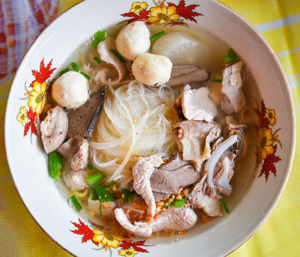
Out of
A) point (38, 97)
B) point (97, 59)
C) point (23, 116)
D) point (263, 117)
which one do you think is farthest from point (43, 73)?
point (263, 117)

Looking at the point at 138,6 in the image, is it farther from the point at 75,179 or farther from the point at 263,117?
A: the point at 75,179

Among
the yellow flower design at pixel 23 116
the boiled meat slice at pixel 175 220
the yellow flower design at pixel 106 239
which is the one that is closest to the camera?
the yellow flower design at pixel 23 116

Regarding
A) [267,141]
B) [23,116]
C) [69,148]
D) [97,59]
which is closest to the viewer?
[23,116]

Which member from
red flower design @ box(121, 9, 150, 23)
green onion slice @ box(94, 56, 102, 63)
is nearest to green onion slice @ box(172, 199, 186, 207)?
green onion slice @ box(94, 56, 102, 63)

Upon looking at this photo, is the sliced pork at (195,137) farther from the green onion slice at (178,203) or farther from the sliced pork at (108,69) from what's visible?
the sliced pork at (108,69)

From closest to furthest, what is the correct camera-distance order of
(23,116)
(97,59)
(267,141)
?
(23,116) → (267,141) → (97,59)

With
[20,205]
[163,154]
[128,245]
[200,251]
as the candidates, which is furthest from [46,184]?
[200,251]

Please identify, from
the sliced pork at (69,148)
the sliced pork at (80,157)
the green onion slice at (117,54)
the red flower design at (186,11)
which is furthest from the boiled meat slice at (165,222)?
the red flower design at (186,11)

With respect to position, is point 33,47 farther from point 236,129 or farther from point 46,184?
point 236,129
